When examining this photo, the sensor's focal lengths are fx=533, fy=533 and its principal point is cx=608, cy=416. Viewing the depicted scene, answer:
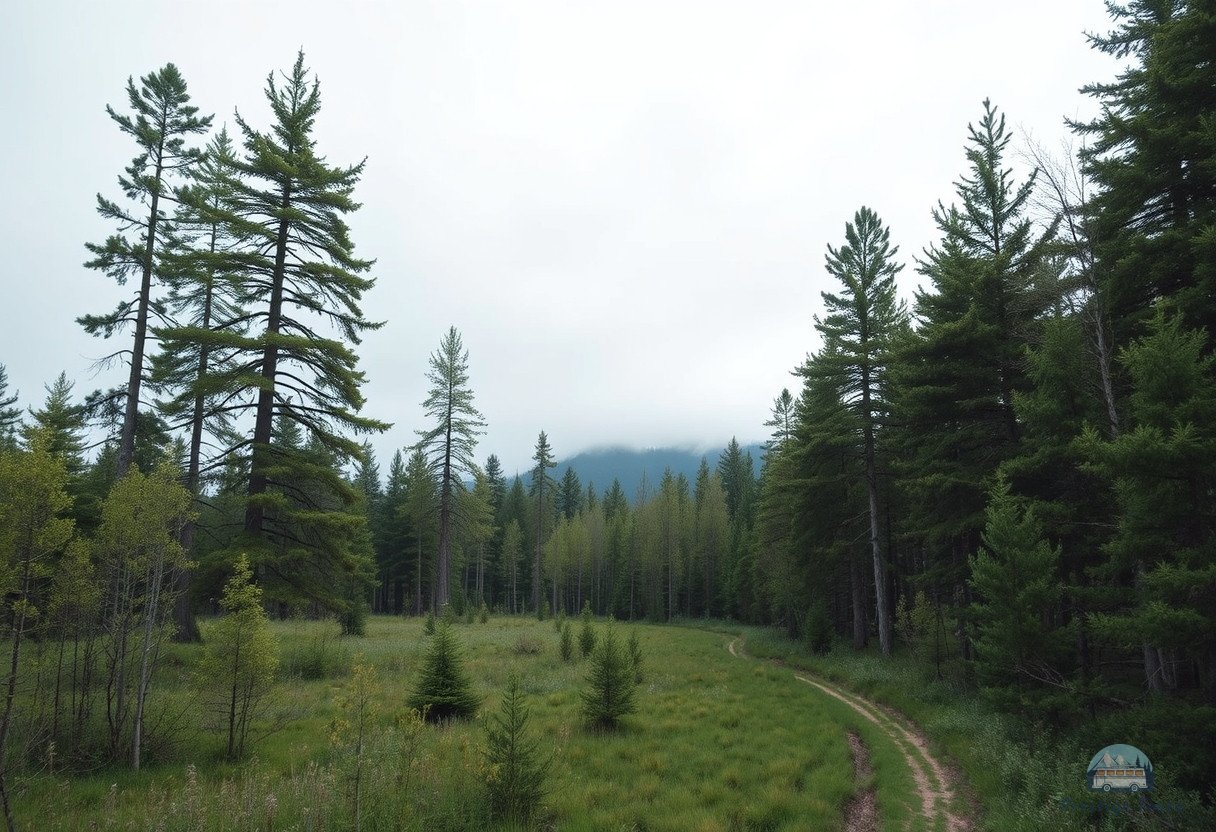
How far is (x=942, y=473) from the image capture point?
1827 centimetres

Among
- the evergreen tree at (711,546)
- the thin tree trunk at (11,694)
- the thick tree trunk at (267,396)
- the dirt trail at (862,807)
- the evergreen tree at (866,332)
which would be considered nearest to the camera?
the thin tree trunk at (11,694)

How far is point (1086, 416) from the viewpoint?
1284cm

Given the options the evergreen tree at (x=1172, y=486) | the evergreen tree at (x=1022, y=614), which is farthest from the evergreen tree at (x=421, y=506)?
the evergreen tree at (x=1172, y=486)

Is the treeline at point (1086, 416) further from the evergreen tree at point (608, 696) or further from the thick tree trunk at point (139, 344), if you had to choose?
the thick tree trunk at point (139, 344)

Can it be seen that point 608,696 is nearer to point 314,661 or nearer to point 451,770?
point 451,770

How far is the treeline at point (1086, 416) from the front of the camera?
28.9 ft

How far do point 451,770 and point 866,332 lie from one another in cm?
2514

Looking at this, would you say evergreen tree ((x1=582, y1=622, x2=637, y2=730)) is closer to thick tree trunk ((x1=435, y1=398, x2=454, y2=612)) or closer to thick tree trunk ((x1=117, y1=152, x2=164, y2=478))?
thick tree trunk ((x1=117, y1=152, x2=164, y2=478))

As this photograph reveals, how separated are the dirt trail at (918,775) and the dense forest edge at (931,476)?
0.62 m

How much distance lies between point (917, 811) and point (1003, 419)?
43.4 feet

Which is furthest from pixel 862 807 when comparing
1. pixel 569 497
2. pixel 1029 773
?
pixel 569 497

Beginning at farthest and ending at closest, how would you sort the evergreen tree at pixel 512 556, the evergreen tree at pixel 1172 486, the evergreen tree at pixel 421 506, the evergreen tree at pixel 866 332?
1. the evergreen tree at pixel 512 556
2. the evergreen tree at pixel 421 506
3. the evergreen tree at pixel 866 332
4. the evergreen tree at pixel 1172 486

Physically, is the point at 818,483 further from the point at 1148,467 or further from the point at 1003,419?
the point at 1148,467

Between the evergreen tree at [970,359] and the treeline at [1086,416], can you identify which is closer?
the treeline at [1086,416]
